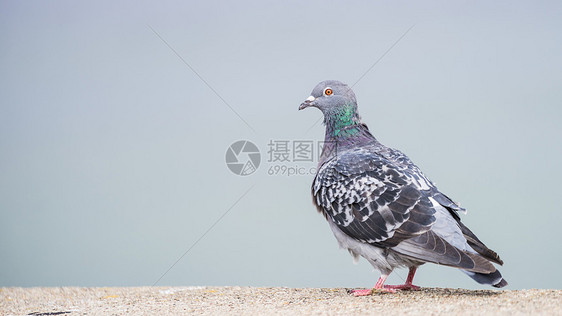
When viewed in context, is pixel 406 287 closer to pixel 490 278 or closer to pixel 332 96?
pixel 490 278

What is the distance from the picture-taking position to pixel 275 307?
6039 mm

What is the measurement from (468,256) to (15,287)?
7.53m

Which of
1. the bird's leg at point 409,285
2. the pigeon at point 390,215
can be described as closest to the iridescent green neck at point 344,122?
the pigeon at point 390,215

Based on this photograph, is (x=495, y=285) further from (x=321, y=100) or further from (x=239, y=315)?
(x=321, y=100)

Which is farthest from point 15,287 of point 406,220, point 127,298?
point 406,220

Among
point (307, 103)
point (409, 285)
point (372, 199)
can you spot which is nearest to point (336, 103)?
point (307, 103)

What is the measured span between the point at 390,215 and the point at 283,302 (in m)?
1.61

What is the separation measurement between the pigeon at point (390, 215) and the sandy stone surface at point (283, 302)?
0.36 m

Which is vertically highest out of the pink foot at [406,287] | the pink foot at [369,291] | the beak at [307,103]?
the beak at [307,103]

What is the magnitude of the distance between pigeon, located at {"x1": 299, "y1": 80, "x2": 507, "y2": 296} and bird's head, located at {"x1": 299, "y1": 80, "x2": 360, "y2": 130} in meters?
0.30

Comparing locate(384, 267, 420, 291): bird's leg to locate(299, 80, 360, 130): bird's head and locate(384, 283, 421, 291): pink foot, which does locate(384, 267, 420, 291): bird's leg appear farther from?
locate(299, 80, 360, 130): bird's head

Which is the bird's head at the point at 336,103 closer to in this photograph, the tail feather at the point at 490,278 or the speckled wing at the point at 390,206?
the speckled wing at the point at 390,206

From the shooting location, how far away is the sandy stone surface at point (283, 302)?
542 centimetres

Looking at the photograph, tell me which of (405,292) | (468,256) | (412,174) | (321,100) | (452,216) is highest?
(321,100)
